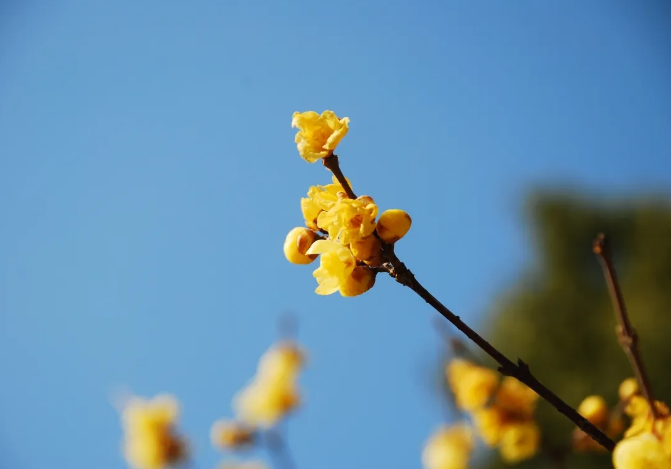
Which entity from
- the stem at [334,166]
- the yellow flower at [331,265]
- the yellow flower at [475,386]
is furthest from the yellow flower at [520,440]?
the stem at [334,166]

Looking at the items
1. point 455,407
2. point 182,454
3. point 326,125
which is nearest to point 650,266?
point 455,407

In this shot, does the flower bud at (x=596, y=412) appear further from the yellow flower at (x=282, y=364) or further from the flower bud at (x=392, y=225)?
the yellow flower at (x=282, y=364)

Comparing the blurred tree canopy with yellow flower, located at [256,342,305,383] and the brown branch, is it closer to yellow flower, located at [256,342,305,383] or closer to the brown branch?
yellow flower, located at [256,342,305,383]

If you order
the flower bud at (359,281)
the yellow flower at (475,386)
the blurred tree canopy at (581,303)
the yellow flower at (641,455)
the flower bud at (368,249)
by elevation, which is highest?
the blurred tree canopy at (581,303)

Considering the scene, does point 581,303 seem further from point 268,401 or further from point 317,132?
point 317,132

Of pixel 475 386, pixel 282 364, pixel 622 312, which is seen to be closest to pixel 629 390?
pixel 622 312
